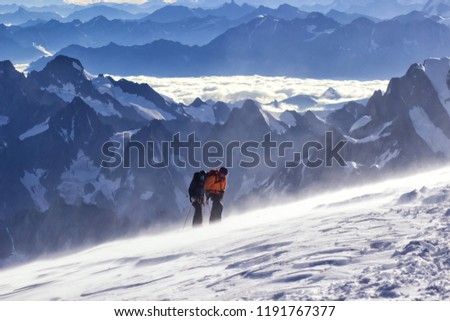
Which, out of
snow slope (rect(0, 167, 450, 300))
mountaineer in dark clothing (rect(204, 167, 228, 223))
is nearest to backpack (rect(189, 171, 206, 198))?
mountaineer in dark clothing (rect(204, 167, 228, 223))

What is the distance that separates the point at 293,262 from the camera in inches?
826

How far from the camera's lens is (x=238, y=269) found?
21.8 metres

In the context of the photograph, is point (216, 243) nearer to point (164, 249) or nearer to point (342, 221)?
point (164, 249)

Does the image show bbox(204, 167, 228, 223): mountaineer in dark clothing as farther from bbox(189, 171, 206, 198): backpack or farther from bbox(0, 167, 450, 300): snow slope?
bbox(0, 167, 450, 300): snow slope

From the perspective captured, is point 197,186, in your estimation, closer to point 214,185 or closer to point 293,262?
point 214,185

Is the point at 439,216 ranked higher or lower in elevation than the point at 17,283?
higher

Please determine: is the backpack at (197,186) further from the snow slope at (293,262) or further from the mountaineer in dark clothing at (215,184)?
the snow slope at (293,262)

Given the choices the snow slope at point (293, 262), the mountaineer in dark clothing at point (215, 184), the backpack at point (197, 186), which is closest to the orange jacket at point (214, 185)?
the mountaineer in dark clothing at point (215, 184)

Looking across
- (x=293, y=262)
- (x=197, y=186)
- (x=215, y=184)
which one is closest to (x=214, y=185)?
(x=215, y=184)

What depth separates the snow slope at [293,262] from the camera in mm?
18203

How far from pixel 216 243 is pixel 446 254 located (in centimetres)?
1031

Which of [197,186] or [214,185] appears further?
[214,185]

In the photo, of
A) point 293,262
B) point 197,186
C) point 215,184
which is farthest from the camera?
point 215,184
